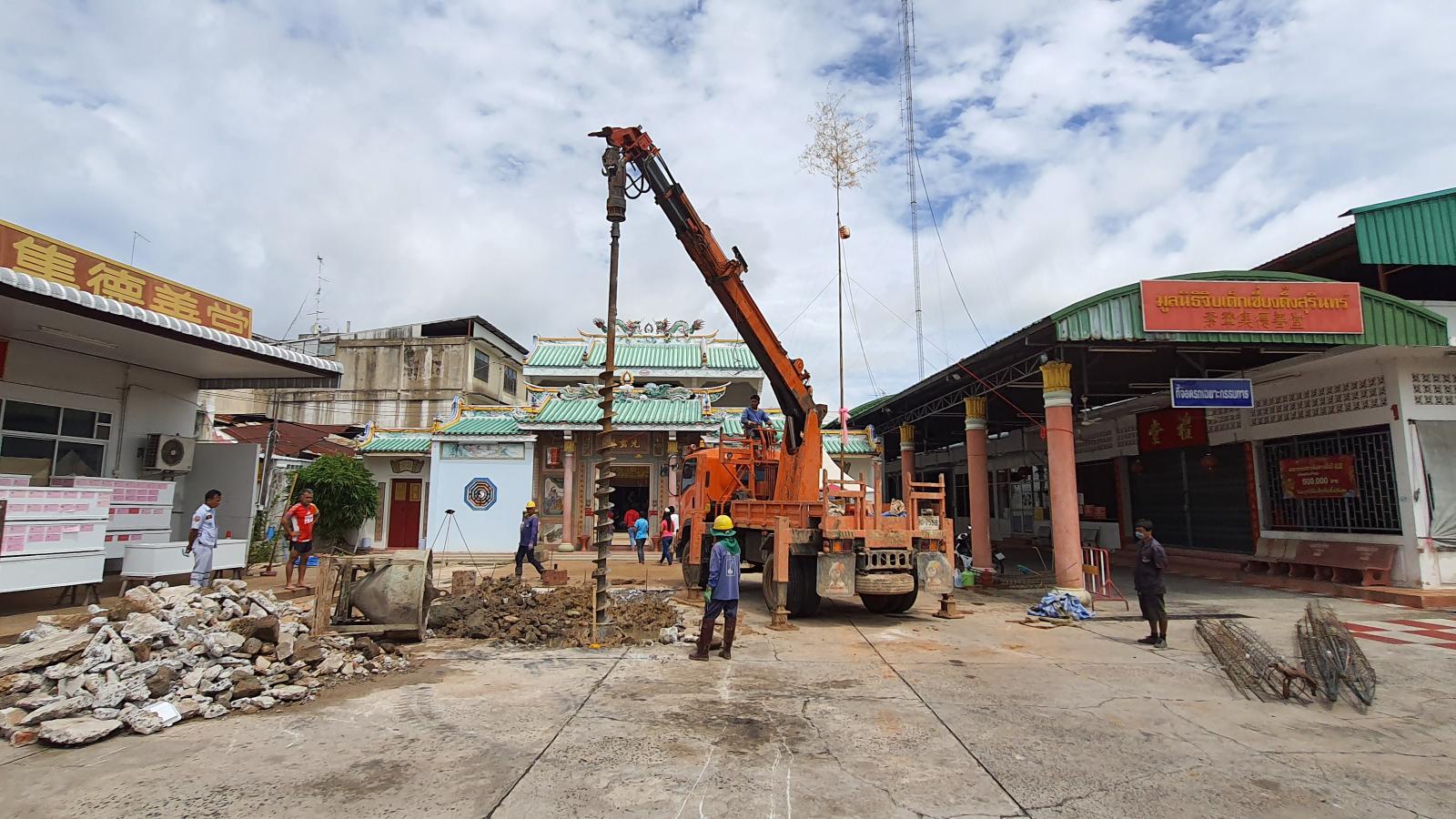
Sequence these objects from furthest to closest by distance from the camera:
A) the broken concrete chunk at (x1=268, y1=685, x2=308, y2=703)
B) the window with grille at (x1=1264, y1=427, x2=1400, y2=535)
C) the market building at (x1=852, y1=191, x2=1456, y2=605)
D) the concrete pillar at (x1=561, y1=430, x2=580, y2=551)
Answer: the concrete pillar at (x1=561, y1=430, x2=580, y2=551) → the window with grille at (x1=1264, y1=427, x2=1400, y2=535) → the market building at (x1=852, y1=191, x2=1456, y2=605) → the broken concrete chunk at (x1=268, y1=685, x2=308, y2=703)

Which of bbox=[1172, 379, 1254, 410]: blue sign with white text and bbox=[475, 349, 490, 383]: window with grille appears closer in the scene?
bbox=[1172, 379, 1254, 410]: blue sign with white text

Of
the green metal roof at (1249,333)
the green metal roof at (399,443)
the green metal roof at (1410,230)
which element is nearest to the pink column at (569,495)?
the green metal roof at (399,443)

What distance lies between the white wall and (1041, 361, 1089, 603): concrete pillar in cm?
1472

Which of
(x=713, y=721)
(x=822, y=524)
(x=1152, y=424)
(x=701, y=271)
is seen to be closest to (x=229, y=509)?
(x=701, y=271)

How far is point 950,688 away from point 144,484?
1245 cm

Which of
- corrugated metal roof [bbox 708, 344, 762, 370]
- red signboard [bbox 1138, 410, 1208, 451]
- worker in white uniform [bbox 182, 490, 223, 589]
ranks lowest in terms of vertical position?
worker in white uniform [bbox 182, 490, 223, 589]

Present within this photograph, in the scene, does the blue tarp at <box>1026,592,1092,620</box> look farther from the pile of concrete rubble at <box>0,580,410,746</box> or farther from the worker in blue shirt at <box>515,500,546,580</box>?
the pile of concrete rubble at <box>0,580,410,746</box>

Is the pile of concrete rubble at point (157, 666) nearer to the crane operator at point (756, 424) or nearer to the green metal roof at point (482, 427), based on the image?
the crane operator at point (756, 424)

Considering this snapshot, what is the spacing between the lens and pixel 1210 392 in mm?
11883

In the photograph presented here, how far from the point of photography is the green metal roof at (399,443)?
22.2 m

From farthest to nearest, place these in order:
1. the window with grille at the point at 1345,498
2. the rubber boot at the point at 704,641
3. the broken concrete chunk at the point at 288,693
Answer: the window with grille at the point at 1345,498 < the rubber boot at the point at 704,641 < the broken concrete chunk at the point at 288,693

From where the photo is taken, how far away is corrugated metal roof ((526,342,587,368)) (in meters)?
27.3

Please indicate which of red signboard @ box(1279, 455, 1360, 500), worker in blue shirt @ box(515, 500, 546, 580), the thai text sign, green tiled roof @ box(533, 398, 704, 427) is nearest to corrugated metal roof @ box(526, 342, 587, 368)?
green tiled roof @ box(533, 398, 704, 427)

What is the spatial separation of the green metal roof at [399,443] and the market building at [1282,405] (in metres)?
15.2
